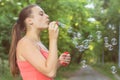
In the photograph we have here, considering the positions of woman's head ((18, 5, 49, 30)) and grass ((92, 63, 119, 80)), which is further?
grass ((92, 63, 119, 80))

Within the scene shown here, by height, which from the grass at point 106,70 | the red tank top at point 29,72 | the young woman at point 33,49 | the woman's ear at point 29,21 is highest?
the woman's ear at point 29,21

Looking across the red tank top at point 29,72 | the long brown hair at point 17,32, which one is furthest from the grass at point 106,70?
the red tank top at point 29,72

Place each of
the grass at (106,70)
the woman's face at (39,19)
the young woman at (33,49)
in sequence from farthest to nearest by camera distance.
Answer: the grass at (106,70)
the woman's face at (39,19)
the young woman at (33,49)

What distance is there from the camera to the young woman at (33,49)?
105 inches

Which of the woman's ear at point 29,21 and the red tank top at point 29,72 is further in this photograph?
the woman's ear at point 29,21

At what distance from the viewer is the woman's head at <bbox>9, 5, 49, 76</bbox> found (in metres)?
2.84

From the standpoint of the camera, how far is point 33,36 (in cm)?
284

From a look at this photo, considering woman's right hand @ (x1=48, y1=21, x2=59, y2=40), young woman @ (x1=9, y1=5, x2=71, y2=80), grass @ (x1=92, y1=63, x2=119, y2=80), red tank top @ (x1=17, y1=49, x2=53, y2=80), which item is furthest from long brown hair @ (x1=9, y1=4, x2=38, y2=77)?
grass @ (x1=92, y1=63, x2=119, y2=80)

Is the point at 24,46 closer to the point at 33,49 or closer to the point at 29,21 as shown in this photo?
the point at 33,49

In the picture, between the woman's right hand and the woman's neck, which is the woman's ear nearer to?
the woman's neck

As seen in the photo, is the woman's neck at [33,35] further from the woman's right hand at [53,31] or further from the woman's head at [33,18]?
the woman's right hand at [53,31]

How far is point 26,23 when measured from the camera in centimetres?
290

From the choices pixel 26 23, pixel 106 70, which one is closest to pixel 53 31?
pixel 26 23

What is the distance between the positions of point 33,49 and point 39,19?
22 cm
